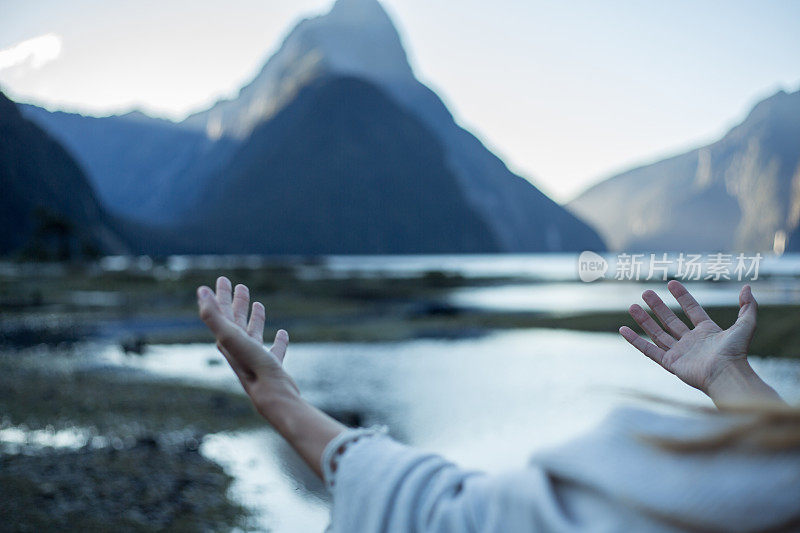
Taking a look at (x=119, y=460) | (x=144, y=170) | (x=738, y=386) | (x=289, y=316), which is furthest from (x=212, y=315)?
(x=144, y=170)

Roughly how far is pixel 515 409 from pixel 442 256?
15625 cm

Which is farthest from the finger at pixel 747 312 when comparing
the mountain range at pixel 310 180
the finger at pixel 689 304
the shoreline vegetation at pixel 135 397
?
the mountain range at pixel 310 180

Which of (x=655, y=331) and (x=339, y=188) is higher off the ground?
(x=655, y=331)

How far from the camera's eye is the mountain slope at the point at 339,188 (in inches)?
5699

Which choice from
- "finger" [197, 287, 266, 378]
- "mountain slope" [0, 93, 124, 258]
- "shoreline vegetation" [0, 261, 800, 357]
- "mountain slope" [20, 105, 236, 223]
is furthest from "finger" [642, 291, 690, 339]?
"mountain slope" [20, 105, 236, 223]

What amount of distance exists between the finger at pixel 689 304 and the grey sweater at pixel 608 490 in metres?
1.11

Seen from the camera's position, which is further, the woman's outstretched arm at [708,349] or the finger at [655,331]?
the finger at [655,331]

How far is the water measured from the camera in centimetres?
807

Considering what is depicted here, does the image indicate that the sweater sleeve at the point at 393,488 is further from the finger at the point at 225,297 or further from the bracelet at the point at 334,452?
the finger at the point at 225,297

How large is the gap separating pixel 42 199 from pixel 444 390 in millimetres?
85925

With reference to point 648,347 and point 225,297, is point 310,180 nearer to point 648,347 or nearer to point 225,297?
point 648,347

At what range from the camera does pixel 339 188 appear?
151750 millimetres

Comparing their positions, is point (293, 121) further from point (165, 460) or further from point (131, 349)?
point (165, 460)

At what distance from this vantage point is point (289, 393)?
1.23 metres
